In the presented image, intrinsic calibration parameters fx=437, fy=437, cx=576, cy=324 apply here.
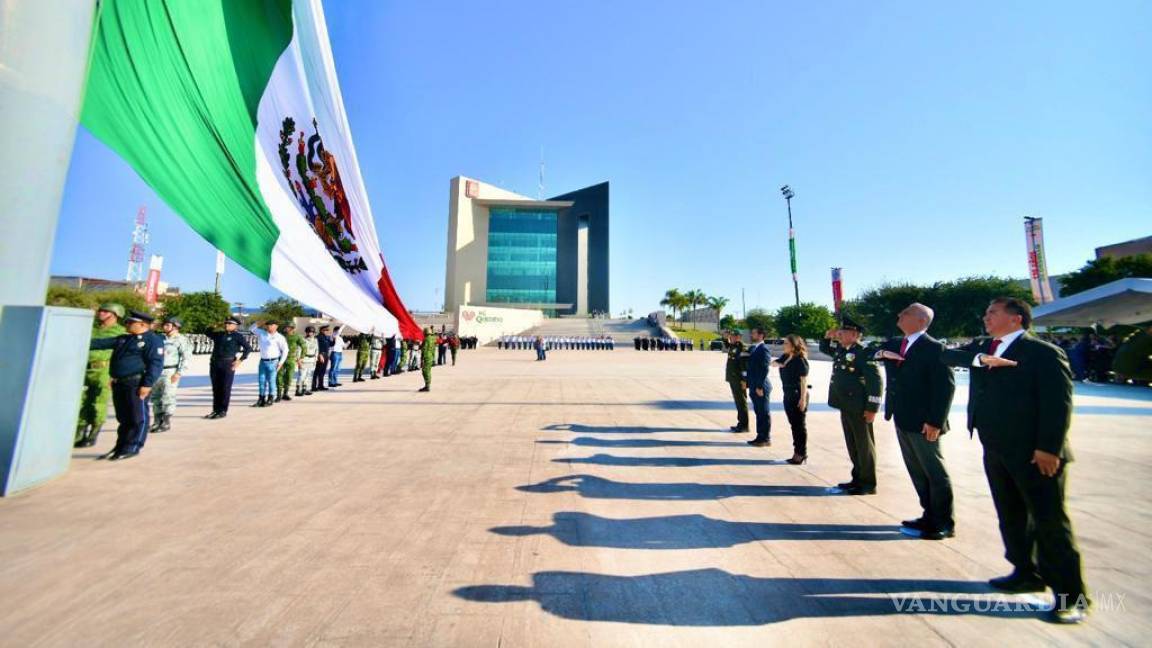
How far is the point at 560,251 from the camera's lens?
85.8 meters

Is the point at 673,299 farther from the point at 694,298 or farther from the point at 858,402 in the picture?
the point at 858,402

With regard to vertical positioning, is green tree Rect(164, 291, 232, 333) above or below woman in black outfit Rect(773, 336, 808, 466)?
above

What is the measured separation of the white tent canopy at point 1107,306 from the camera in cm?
1479

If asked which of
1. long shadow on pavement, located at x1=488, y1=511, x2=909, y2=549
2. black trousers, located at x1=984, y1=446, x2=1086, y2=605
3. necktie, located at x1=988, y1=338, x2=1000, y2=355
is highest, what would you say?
necktie, located at x1=988, y1=338, x2=1000, y2=355

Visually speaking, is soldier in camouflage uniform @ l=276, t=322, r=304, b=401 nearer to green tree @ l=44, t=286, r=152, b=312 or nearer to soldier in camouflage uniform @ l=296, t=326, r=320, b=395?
soldier in camouflage uniform @ l=296, t=326, r=320, b=395

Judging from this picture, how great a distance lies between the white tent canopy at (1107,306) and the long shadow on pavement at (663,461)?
16734 millimetres

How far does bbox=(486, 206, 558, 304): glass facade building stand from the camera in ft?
271

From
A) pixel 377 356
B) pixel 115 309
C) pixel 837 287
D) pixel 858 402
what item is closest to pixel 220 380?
pixel 115 309

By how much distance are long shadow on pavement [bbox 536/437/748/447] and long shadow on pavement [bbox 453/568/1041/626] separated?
392 cm

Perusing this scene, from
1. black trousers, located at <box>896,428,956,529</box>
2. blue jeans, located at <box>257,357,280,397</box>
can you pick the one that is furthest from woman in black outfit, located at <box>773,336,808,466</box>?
blue jeans, located at <box>257,357,280,397</box>

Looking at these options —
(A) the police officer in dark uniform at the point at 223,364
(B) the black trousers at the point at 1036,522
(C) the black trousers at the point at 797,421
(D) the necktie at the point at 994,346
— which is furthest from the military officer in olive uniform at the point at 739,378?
(A) the police officer in dark uniform at the point at 223,364

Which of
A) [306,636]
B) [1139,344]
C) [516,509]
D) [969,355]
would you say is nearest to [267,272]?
[516,509]

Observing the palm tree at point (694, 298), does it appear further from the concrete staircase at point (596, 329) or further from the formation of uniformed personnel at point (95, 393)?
the formation of uniformed personnel at point (95, 393)

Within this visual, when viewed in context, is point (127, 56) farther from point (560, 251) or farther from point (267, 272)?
point (560, 251)
